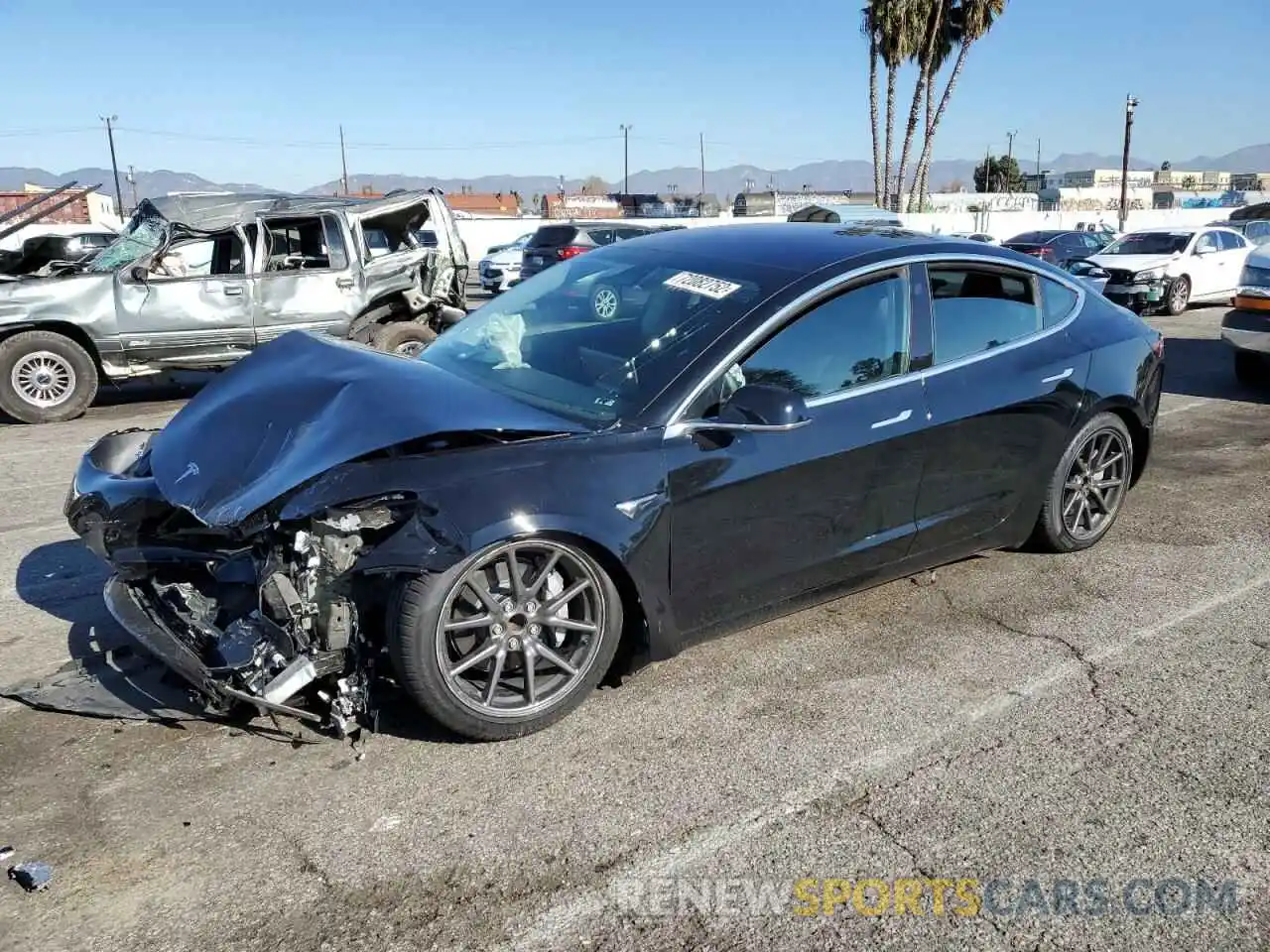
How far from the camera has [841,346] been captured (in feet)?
12.6

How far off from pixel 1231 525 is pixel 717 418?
3.78 meters

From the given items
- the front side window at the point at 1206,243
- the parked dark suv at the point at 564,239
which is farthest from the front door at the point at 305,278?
the front side window at the point at 1206,243

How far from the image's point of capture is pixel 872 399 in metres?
3.84

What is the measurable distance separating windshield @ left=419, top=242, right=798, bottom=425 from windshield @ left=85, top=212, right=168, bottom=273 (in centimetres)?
598

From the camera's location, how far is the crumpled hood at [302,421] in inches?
123

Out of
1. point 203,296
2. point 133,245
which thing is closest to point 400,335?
point 203,296

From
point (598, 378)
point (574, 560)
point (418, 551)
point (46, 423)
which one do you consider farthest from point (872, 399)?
point (46, 423)

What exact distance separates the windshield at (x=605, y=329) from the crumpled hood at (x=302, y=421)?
21cm

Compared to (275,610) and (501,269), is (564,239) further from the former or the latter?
(275,610)

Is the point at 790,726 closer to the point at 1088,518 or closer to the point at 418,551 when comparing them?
the point at 418,551

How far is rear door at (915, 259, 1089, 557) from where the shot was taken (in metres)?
4.09

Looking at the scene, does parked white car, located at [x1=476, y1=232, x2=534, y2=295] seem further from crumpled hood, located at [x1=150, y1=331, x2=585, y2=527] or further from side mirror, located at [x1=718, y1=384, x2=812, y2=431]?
side mirror, located at [x1=718, y1=384, x2=812, y2=431]

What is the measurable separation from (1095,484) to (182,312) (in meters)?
7.77

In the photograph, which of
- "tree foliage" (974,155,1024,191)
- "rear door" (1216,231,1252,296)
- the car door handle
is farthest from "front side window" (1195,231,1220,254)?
"tree foliage" (974,155,1024,191)
